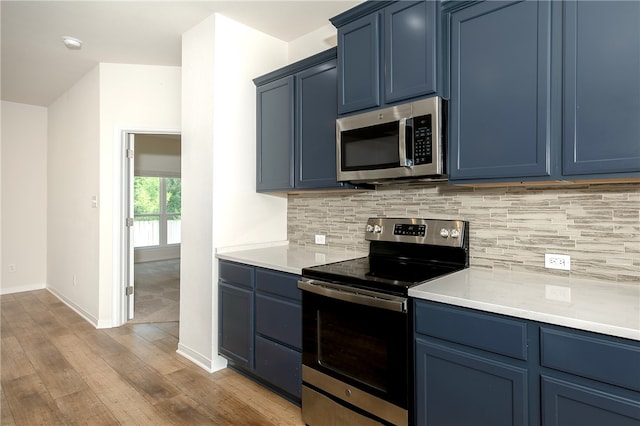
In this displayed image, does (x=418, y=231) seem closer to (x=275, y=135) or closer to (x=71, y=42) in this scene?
(x=275, y=135)

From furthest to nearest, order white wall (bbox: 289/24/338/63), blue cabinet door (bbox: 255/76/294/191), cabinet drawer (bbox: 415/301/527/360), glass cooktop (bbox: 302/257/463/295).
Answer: white wall (bbox: 289/24/338/63) < blue cabinet door (bbox: 255/76/294/191) < glass cooktop (bbox: 302/257/463/295) < cabinet drawer (bbox: 415/301/527/360)

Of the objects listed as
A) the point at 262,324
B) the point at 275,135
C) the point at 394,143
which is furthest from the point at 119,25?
the point at 262,324

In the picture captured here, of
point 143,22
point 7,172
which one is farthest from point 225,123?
point 7,172

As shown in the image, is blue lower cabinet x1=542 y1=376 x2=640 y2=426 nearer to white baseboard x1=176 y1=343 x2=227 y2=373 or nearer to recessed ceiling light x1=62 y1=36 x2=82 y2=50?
white baseboard x1=176 y1=343 x2=227 y2=373

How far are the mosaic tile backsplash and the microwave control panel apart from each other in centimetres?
40

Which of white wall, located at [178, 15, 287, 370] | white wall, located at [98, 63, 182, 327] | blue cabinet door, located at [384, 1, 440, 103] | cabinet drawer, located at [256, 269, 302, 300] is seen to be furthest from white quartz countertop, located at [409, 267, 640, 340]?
white wall, located at [98, 63, 182, 327]

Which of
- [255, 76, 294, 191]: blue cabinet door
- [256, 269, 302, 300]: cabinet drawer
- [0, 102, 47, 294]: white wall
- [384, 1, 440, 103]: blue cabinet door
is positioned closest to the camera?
[384, 1, 440, 103]: blue cabinet door

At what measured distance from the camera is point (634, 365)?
45.2 inches

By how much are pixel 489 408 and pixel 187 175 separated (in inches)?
104

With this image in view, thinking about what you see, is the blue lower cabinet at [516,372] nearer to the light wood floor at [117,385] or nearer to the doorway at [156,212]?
the light wood floor at [117,385]

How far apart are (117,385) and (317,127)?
2.31 m

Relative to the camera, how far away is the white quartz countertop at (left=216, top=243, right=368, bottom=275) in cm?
233

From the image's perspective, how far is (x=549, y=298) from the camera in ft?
4.82

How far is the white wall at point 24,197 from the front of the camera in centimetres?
510
